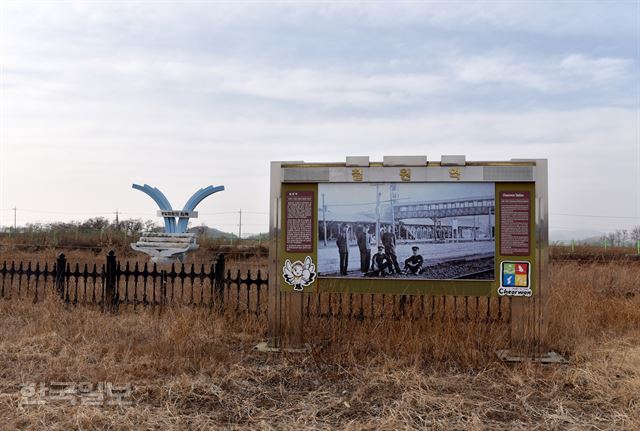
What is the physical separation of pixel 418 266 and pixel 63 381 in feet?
14.8

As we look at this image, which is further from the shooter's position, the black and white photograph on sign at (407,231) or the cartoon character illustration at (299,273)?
the cartoon character illustration at (299,273)

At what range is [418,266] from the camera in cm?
731

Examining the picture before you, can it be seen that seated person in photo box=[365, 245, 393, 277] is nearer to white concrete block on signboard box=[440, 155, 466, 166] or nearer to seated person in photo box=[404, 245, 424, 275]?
seated person in photo box=[404, 245, 424, 275]

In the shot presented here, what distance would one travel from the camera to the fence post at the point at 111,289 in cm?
963

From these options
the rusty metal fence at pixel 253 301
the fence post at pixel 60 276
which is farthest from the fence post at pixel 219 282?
the fence post at pixel 60 276

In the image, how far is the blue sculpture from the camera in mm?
20016

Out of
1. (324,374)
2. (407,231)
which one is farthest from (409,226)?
(324,374)

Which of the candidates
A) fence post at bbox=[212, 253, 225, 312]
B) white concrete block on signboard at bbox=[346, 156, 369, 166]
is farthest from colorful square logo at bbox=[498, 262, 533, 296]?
fence post at bbox=[212, 253, 225, 312]

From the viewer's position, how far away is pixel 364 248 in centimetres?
743

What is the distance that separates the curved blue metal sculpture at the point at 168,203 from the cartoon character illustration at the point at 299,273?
1484cm

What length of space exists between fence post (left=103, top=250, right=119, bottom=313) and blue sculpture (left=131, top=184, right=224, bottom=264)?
30.4 feet

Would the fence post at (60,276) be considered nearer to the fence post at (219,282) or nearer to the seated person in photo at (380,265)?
the fence post at (219,282)

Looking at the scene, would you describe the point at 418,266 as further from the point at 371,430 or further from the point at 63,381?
the point at 63,381

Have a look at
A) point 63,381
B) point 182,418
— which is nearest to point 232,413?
point 182,418
